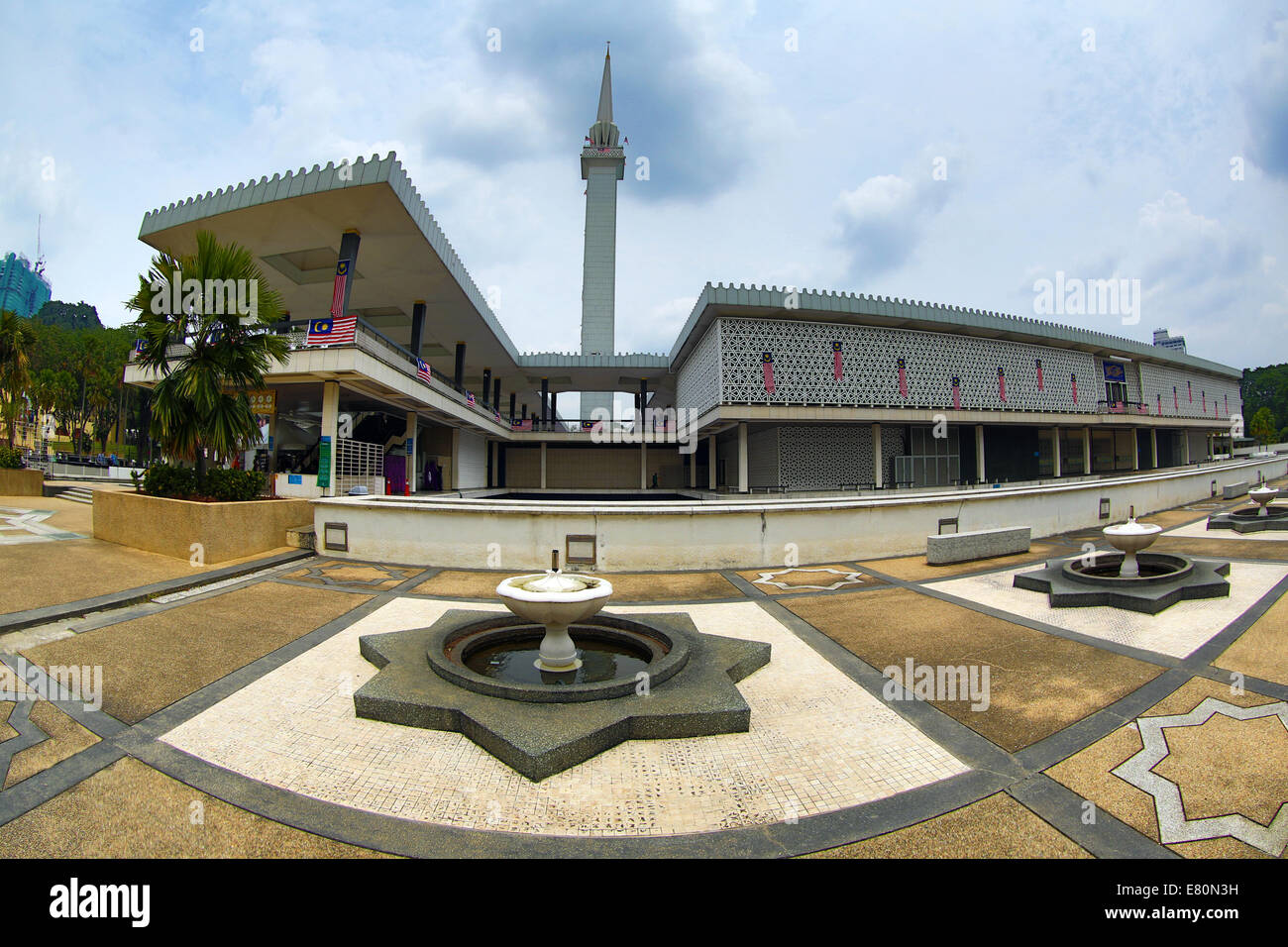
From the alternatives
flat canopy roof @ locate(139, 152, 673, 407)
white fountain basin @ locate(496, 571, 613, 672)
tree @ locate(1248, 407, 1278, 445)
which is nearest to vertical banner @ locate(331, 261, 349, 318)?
flat canopy roof @ locate(139, 152, 673, 407)

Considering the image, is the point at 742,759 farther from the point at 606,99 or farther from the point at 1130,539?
the point at 606,99

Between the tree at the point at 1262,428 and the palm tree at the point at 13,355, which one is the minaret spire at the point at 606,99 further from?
the tree at the point at 1262,428

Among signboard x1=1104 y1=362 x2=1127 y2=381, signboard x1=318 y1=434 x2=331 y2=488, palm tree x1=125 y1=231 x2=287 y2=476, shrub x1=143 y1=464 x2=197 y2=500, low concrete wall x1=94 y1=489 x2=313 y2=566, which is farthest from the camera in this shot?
signboard x1=1104 y1=362 x2=1127 y2=381

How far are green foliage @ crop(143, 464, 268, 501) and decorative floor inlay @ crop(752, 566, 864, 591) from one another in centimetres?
1215

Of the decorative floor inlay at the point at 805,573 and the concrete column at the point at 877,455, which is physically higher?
Answer: the concrete column at the point at 877,455

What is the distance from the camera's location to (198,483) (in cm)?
1200

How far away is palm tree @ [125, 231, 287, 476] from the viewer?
11.5 meters

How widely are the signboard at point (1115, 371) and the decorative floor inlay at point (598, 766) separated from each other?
4284 centimetres

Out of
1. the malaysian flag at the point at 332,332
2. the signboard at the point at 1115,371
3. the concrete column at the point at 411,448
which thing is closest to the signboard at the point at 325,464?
the malaysian flag at the point at 332,332

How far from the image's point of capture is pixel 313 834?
9.90 feet

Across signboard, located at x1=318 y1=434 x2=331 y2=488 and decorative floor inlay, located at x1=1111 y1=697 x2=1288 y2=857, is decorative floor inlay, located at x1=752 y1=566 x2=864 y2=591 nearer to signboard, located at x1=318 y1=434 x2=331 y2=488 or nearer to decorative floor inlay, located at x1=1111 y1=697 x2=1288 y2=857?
decorative floor inlay, located at x1=1111 y1=697 x2=1288 y2=857

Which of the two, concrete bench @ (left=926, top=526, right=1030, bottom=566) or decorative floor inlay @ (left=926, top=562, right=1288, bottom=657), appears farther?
concrete bench @ (left=926, top=526, right=1030, bottom=566)

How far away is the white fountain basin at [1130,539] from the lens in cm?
791
